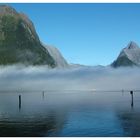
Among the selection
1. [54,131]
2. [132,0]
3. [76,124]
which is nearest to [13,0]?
[132,0]

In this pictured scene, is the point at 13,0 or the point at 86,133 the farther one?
the point at 86,133

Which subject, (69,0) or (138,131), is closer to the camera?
(69,0)

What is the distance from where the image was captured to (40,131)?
329 feet

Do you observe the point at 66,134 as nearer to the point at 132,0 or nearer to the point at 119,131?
the point at 119,131

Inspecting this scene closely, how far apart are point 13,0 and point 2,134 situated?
128 feet

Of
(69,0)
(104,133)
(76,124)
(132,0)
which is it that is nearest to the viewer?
(69,0)

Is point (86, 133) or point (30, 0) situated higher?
point (30, 0)

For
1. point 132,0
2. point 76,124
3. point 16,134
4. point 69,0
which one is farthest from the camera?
point 76,124

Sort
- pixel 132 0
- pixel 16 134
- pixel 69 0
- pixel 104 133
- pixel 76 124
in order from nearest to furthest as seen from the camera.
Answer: pixel 69 0 → pixel 132 0 → pixel 16 134 → pixel 104 133 → pixel 76 124

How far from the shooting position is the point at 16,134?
306 feet

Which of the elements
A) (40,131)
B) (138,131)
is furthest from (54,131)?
(138,131)

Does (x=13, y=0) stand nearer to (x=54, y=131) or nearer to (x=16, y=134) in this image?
(x=16, y=134)

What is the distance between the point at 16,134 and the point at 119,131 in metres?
28.8

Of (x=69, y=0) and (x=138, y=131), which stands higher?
(x=69, y=0)
